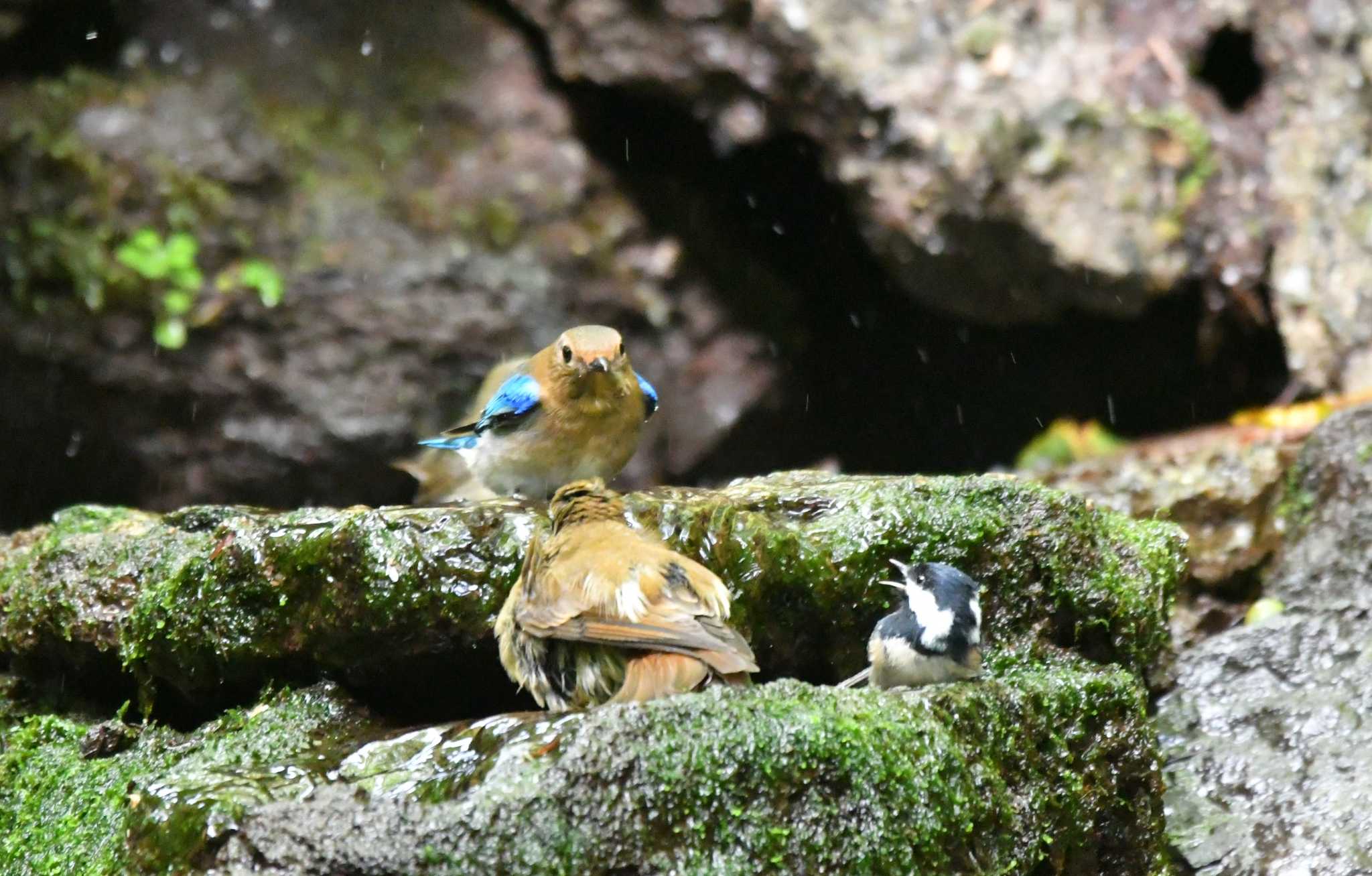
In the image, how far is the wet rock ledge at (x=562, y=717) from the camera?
3.24 metres

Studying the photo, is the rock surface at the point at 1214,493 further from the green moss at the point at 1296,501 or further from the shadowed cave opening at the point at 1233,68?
the shadowed cave opening at the point at 1233,68

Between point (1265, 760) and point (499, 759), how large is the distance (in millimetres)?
2919

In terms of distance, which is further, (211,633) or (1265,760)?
(1265,760)

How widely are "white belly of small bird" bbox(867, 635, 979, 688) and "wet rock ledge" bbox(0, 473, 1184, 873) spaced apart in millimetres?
148

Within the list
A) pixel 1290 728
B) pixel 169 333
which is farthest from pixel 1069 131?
pixel 169 333

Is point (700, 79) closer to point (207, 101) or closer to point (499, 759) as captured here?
point (207, 101)

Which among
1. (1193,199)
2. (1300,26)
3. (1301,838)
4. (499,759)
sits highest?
(1300,26)

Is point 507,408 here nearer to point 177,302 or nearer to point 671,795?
point 671,795

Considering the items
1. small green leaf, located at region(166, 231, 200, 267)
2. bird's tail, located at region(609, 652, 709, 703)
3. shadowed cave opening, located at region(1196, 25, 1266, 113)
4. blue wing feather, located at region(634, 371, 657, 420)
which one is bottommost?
small green leaf, located at region(166, 231, 200, 267)

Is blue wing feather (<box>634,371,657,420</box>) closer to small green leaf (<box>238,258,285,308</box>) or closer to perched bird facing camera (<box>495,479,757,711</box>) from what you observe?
perched bird facing camera (<box>495,479,757,711</box>)

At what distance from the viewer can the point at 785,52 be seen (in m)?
8.16

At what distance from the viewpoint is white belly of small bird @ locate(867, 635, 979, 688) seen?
4.09m

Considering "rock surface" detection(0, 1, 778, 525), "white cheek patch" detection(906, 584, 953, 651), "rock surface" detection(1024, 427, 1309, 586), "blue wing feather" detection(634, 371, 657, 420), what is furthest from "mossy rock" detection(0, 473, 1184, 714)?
"rock surface" detection(0, 1, 778, 525)

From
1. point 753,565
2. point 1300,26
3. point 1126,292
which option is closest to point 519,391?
point 753,565
